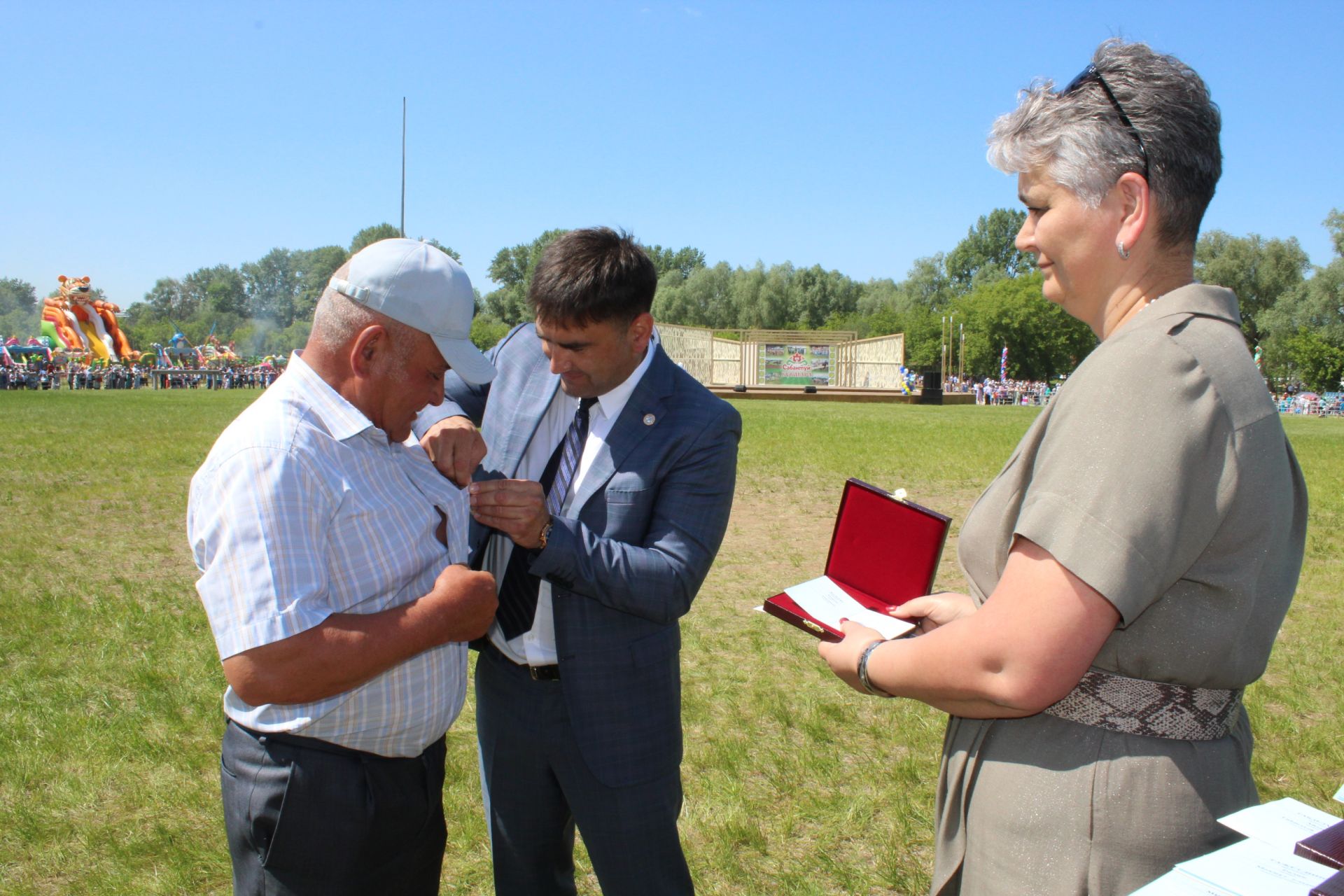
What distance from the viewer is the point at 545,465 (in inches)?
115

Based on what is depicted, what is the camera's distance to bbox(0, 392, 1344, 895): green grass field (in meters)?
3.93

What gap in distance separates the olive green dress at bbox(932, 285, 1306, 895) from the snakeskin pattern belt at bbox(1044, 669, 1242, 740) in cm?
2

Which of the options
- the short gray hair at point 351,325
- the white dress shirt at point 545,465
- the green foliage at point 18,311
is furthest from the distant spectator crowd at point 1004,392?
the green foliage at point 18,311

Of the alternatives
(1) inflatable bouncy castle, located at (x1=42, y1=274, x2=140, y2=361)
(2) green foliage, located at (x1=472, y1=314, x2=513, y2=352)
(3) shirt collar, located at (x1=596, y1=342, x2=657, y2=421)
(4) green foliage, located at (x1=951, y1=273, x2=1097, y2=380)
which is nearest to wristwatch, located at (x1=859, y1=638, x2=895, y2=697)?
(3) shirt collar, located at (x1=596, y1=342, x2=657, y2=421)

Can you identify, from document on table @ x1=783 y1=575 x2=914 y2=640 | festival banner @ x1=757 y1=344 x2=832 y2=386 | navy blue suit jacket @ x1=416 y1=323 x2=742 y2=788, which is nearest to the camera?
document on table @ x1=783 y1=575 x2=914 y2=640

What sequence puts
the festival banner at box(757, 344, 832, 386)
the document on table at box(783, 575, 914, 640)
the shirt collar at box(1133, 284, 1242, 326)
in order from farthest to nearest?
1. the festival banner at box(757, 344, 832, 386)
2. the document on table at box(783, 575, 914, 640)
3. the shirt collar at box(1133, 284, 1242, 326)

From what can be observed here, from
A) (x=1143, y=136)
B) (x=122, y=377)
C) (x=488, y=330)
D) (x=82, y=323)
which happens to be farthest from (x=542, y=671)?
(x=488, y=330)

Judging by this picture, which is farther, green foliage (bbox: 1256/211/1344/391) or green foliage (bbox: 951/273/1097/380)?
green foliage (bbox: 951/273/1097/380)

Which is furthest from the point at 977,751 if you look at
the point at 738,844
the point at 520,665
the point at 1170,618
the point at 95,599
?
the point at 95,599

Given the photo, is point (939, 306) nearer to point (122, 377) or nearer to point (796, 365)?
point (796, 365)

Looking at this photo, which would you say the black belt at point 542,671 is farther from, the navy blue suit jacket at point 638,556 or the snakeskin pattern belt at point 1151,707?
the snakeskin pattern belt at point 1151,707

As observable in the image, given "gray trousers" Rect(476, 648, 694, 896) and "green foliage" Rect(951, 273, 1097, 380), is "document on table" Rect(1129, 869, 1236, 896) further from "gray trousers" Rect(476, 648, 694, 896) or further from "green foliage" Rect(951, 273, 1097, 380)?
"green foliage" Rect(951, 273, 1097, 380)

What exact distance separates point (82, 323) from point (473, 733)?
67.1 m

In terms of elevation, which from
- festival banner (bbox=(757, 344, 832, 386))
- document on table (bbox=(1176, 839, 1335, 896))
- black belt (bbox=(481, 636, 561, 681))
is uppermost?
festival banner (bbox=(757, 344, 832, 386))
